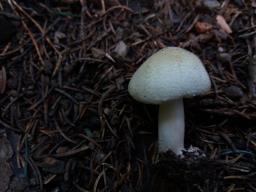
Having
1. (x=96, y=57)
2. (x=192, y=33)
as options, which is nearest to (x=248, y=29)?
(x=192, y=33)

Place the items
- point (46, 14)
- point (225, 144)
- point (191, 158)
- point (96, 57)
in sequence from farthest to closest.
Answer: point (46, 14) → point (96, 57) → point (225, 144) → point (191, 158)

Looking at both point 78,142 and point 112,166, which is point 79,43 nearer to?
point 78,142

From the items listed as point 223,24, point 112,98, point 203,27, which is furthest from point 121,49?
point 223,24

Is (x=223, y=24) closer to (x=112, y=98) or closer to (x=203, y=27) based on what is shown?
(x=203, y=27)

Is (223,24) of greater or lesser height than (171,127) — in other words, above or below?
above

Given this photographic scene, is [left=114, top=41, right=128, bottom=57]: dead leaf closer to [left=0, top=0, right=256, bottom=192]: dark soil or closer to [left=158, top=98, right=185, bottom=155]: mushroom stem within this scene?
[left=0, top=0, right=256, bottom=192]: dark soil
